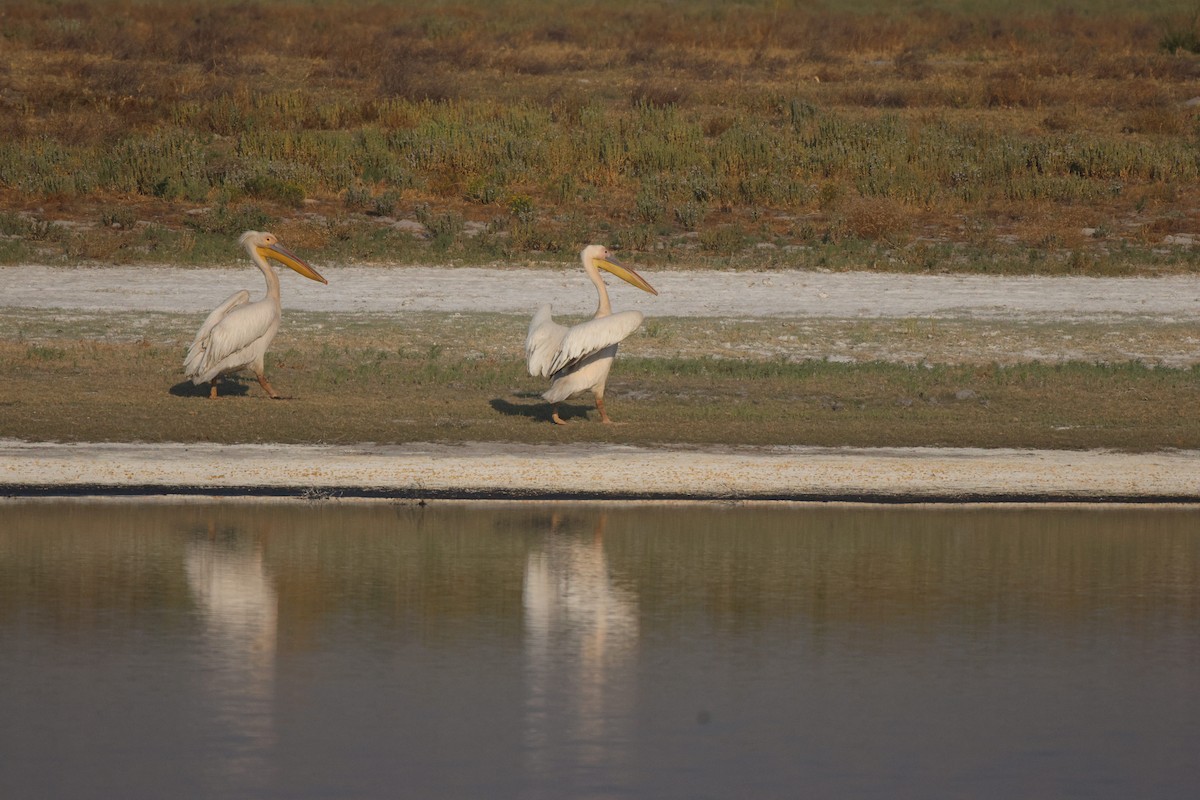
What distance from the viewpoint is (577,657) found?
8438mm

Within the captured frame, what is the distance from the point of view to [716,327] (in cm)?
2017

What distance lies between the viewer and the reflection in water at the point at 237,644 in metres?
6.98

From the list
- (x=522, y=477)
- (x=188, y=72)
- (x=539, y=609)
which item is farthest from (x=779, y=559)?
(x=188, y=72)

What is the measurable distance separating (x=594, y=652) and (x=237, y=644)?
5.35 feet

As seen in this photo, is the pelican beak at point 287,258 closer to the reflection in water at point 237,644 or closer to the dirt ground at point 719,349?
the dirt ground at point 719,349

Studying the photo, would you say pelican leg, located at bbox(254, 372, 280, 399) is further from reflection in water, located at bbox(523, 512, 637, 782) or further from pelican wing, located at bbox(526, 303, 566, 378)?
reflection in water, located at bbox(523, 512, 637, 782)

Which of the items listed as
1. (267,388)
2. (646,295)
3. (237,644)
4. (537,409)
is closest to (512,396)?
(537,409)

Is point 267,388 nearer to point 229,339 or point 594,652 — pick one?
point 229,339

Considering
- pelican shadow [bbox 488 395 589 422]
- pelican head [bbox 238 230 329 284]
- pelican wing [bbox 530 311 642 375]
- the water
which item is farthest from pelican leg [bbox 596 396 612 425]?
pelican head [bbox 238 230 329 284]

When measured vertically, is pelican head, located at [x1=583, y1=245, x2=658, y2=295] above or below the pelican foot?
above

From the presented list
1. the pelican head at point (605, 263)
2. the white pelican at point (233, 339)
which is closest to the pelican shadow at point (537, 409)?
the pelican head at point (605, 263)

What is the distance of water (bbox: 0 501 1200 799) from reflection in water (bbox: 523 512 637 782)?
0.02 metres

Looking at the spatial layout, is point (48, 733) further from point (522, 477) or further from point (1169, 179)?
point (1169, 179)

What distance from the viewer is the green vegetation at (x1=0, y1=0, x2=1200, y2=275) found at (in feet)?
79.8
